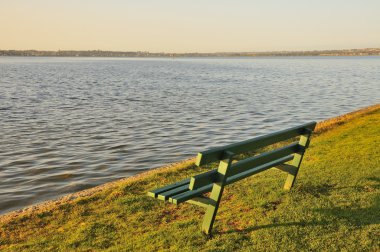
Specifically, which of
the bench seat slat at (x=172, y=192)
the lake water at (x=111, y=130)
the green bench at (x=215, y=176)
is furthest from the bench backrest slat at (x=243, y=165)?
the lake water at (x=111, y=130)

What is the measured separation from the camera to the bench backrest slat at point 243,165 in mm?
5259

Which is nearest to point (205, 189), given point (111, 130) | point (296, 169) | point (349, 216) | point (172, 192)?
point (172, 192)

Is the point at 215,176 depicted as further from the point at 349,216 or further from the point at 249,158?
the point at 349,216

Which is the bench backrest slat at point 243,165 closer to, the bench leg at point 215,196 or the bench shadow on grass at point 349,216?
the bench leg at point 215,196

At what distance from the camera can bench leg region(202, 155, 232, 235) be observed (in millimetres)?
5496

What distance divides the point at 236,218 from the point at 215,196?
924 millimetres

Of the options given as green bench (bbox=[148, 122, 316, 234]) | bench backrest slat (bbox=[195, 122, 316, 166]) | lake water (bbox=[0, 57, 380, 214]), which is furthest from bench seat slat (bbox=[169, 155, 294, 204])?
lake water (bbox=[0, 57, 380, 214])

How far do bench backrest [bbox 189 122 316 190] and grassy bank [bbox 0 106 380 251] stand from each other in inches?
28.9

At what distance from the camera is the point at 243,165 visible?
599 cm

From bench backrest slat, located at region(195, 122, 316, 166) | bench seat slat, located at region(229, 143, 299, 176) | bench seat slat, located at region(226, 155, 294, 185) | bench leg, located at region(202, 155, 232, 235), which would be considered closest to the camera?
bench backrest slat, located at region(195, 122, 316, 166)

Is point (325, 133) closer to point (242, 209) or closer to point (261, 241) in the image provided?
point (242, 209)

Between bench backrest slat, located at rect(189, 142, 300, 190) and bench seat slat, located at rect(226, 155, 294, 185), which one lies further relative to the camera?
bench seat slat, located at rect(226, 155, 294, 185)

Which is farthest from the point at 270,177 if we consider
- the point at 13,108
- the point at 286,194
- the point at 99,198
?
the point at 13,108

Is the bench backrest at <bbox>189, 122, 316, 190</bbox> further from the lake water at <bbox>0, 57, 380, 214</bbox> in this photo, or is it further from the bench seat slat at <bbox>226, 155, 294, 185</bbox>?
the lake water at <bbox>0, 57, 380, 214</bbox>
